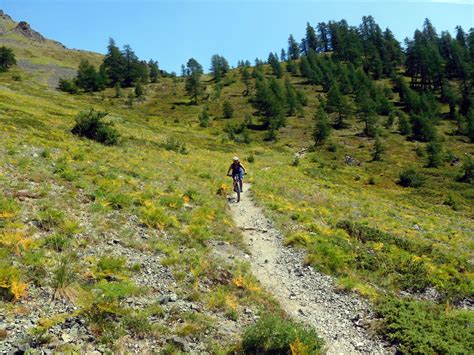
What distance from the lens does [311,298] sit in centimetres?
1123

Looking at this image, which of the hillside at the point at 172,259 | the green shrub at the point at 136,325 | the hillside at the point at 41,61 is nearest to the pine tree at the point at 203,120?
the hillside at the point at 41,61

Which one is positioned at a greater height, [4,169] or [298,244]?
[4,169]

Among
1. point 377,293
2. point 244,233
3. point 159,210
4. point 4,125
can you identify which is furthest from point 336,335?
point 4,125

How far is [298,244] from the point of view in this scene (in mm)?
14906

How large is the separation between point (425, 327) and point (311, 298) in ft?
10.6

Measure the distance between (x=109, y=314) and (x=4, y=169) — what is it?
11344 millimetres

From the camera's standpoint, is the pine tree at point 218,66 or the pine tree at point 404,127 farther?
the pine tree at point 218,66

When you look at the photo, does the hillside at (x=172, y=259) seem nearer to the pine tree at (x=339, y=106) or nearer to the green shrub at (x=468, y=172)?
the green shrub at (x=468, y=172)

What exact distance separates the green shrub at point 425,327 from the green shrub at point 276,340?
2.47 metres

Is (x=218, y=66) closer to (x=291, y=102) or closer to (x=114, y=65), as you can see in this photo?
(x=114, y=65)

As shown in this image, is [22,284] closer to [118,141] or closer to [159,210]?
[159,210]

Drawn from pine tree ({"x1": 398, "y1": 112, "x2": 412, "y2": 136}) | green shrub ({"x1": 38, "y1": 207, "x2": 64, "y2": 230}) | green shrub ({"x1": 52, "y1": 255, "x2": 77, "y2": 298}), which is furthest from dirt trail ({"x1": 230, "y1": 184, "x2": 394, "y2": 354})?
pine tree ({"x1": 398, "y1": 112, "x2": 412, "y2": 136})

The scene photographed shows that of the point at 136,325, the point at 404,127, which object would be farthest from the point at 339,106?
the point at 136,325

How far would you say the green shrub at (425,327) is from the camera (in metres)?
8.59
